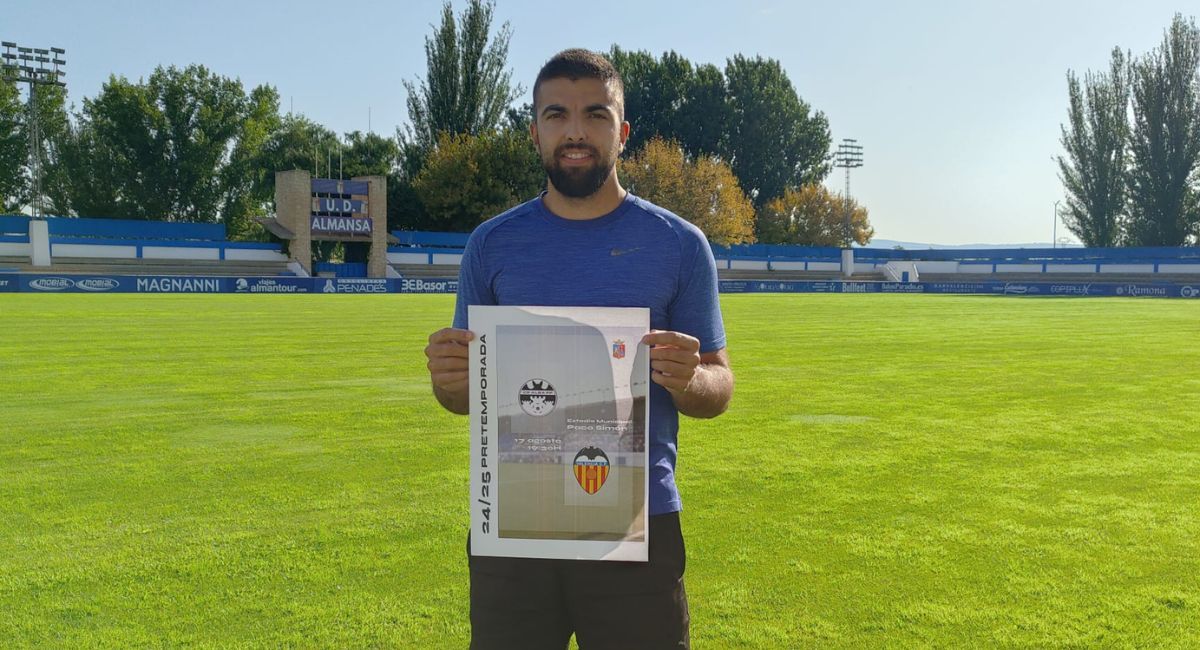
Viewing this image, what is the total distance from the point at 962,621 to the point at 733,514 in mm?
1740

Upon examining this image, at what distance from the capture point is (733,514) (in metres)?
5.55

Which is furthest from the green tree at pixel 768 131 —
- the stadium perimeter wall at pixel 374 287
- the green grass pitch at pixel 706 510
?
the green grass pitch at pixel 706 510

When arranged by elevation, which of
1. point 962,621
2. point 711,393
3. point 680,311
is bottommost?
point 962,621

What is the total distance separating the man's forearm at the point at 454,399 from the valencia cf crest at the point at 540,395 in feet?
0.76

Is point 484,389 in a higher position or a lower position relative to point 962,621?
higher

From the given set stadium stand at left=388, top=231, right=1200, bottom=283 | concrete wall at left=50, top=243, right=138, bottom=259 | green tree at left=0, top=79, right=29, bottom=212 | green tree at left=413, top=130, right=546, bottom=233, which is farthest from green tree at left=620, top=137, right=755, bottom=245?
green tree at left=0, top=79, right=29, bottom=212

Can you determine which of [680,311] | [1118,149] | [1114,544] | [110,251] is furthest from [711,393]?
[1118,149]

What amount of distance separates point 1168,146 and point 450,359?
82.5 metres

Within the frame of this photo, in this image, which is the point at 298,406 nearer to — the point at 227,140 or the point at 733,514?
the point at 733,514

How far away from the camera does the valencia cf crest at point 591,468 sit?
220 centimetres

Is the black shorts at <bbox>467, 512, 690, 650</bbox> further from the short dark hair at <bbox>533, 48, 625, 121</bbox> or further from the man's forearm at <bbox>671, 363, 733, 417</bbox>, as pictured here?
the short dark hair at <bbox>533, 48, 625, 121</bbox>

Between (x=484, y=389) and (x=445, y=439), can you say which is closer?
(x=484, y=389)

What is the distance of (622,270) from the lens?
7.73 feet

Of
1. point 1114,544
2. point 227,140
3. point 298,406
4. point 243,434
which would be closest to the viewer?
point 1114,544
